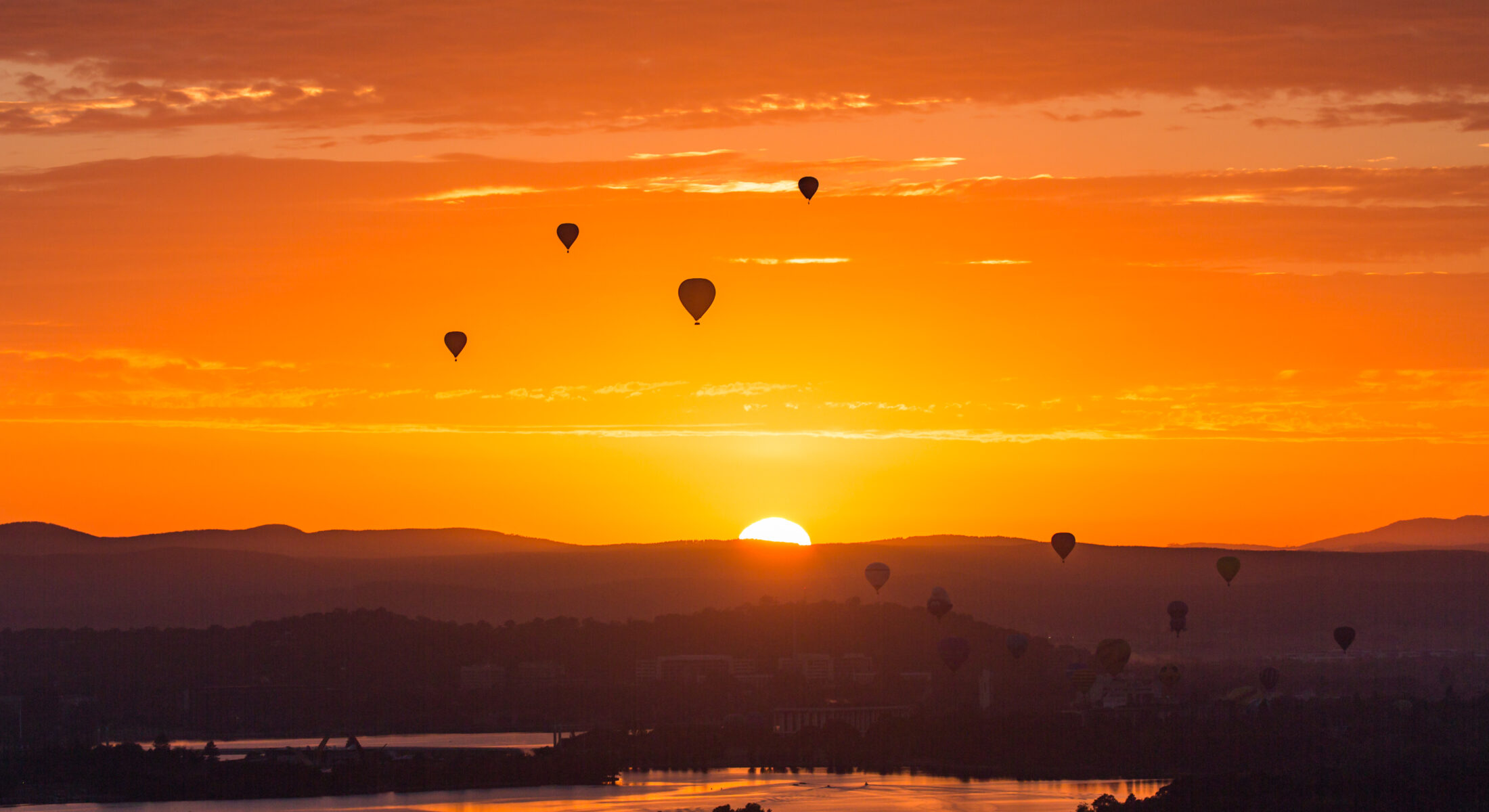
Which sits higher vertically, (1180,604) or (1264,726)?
(1180,604)

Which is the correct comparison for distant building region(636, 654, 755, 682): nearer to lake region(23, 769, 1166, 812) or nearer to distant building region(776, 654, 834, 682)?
distant building region(776, 654, 834, 682)

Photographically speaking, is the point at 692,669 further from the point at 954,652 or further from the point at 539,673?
the point at 954,652

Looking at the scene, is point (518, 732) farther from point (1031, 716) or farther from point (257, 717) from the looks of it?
point (1031, 716)

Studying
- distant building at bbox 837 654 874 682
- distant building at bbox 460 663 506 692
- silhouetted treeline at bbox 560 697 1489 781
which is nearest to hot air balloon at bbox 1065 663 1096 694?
distant building at bbox 837 654 874 682

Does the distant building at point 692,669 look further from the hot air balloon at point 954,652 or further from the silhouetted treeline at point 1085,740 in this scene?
the silhouetted treeline at point 1085,740

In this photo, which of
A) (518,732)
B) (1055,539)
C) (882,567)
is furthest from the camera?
(882,567)

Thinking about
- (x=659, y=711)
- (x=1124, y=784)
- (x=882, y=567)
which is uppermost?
(x=882, y=567)

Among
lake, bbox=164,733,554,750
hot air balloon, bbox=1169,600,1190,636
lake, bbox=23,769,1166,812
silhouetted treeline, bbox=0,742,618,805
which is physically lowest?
lake, bbox=23,769,1166,812

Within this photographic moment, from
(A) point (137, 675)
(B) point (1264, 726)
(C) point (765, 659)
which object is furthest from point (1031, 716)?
(A) point (137, 675)

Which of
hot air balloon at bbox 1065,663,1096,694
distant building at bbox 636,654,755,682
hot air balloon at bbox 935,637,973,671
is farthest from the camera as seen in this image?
distant building at bbox 636,654,755,682
